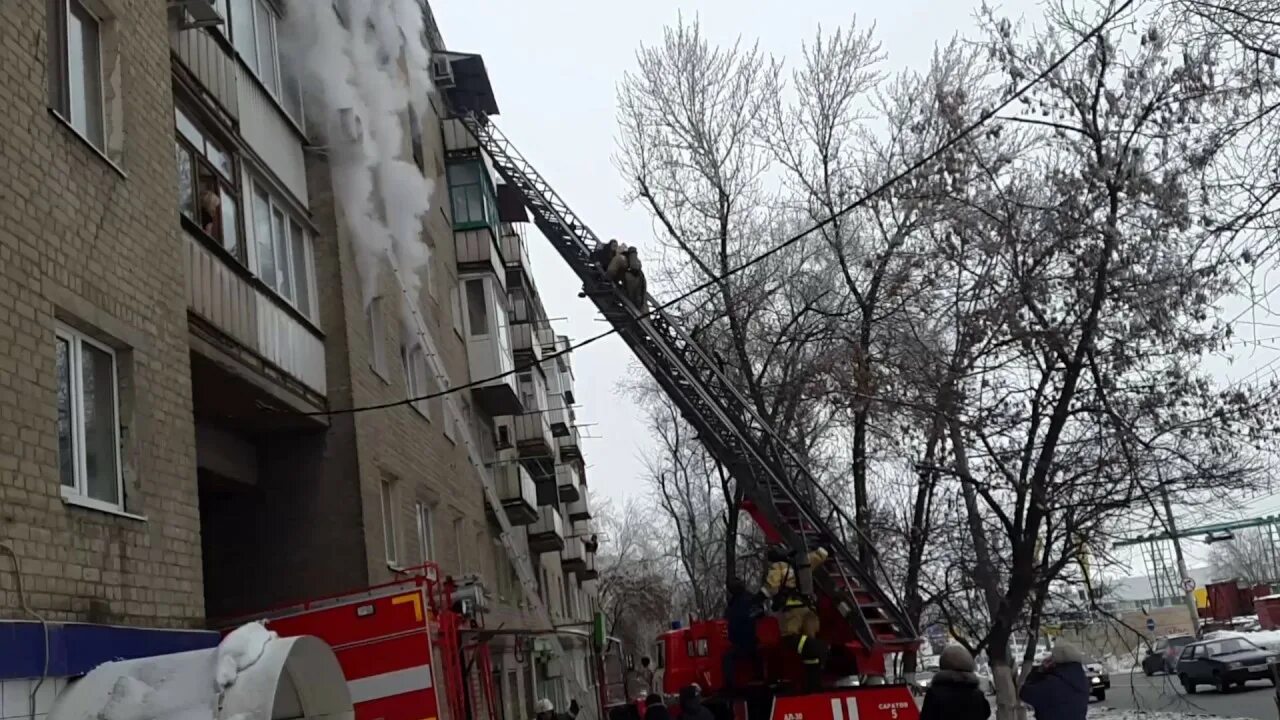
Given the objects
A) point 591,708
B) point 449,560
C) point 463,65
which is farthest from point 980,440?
point 463,65

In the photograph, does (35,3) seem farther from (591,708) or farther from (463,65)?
(463,65)

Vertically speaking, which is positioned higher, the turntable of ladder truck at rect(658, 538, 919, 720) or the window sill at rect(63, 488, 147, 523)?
the window sill at rect(63, 488, 147, 523)

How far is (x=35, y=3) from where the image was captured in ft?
22.4

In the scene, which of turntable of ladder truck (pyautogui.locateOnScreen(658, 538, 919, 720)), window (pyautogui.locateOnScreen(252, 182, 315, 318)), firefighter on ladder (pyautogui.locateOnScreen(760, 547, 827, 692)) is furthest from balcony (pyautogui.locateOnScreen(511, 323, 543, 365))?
firefighter on ladder (pyautogui.locateOnScreen(760, 547, 827, 692))

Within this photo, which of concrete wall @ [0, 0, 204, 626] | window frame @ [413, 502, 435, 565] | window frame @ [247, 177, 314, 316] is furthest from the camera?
window frame @ [413, 502, 435, 565]

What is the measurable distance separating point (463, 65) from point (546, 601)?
1486 cm

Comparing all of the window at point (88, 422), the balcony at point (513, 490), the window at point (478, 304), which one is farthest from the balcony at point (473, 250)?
the window at point (88, 422)

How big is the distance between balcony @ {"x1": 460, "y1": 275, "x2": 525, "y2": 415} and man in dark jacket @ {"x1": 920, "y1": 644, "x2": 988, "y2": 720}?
15.5 metres

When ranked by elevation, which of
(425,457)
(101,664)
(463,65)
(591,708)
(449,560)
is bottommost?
(591,708)

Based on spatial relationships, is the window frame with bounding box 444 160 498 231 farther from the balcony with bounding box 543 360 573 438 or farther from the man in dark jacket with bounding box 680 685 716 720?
the man in dark jacket with bounding box 680 685 716 720

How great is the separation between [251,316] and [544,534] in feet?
65.5

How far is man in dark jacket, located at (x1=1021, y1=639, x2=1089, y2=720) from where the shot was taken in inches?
293

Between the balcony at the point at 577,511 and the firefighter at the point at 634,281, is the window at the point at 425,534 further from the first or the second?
the balcony at the point at 577,511

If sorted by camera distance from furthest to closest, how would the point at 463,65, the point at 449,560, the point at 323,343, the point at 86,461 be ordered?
1. the point at 463,65
2. the point at 449,560
3. the point at 323,343
4. the point at 86,461
